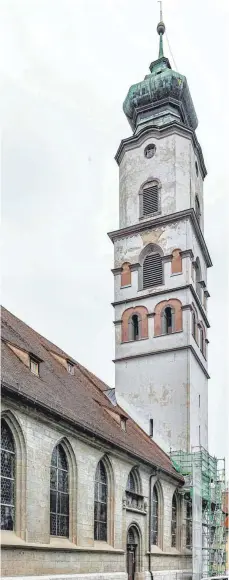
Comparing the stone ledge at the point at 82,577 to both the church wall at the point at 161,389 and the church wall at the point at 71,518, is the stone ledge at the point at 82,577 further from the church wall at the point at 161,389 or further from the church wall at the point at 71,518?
the church wall at the point at 161,389

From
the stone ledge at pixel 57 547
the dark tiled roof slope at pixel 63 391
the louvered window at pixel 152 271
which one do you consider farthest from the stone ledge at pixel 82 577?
the louvered window at pixel 152 271

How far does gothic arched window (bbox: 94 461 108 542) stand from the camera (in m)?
20.4

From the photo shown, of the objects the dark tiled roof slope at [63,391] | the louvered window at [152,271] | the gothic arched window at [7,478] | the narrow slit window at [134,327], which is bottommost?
the gothic arched window at [7,478]

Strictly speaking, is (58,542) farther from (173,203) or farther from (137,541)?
(173,203)

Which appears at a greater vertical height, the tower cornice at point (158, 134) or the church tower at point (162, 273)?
the tower cornice at point (158, 134)

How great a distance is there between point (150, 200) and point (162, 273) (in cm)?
421

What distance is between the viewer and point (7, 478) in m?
15.3

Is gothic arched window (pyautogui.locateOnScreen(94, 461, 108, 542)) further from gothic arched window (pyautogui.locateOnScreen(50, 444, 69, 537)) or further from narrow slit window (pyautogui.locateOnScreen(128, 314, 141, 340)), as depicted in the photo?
narrow slit window (pyautogui.locateOnScreen(128, 314, 141, 340))

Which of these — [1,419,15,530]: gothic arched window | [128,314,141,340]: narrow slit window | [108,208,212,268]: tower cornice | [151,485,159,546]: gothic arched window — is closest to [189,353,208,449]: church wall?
[128,314,141,340]: narrow slit window

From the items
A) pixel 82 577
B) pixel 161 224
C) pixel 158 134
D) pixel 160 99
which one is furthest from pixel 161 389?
pixel 160 99

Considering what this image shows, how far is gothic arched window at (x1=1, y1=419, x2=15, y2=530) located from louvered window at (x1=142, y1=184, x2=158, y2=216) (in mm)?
20598

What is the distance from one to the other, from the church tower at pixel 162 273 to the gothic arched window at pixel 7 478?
608 inches

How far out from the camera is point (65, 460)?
731 inches

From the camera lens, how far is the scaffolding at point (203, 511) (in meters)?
28.2
